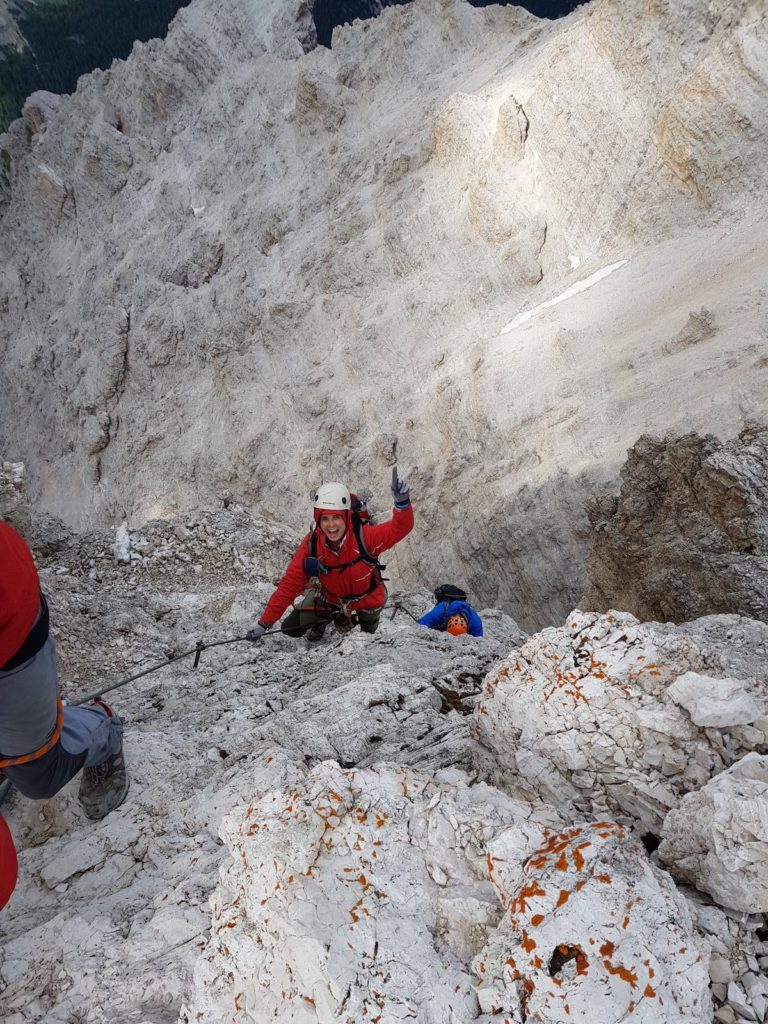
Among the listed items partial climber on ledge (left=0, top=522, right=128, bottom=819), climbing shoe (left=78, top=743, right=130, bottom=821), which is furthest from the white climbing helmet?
climbing shoe (left=78, top=743, right=130, bottom=821)

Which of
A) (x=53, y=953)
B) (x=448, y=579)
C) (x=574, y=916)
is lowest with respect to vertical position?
(x=448, y=579)

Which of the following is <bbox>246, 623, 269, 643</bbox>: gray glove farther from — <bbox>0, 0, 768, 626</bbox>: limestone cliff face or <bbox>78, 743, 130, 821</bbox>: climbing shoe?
<bbox>0, 0, 768, 626</bbox>: limestone cliff face

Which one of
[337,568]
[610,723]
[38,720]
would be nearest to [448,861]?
[610,723]

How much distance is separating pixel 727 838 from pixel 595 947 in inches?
25.3

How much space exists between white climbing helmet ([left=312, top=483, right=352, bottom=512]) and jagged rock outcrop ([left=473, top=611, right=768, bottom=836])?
318 centimetres

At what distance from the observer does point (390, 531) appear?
6.78m

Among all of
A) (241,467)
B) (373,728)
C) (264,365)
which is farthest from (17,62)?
(373,728)

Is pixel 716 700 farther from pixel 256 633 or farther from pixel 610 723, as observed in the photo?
pixel 256 633

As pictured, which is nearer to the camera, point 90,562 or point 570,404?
point 90,562

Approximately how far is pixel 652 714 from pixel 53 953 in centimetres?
280

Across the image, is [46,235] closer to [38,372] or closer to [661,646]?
[38,372]

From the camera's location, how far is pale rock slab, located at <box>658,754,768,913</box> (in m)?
2.26

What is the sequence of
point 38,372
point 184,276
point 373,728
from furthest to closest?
point 38,372 < point 184,276 < point 373,728

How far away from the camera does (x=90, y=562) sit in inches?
413
